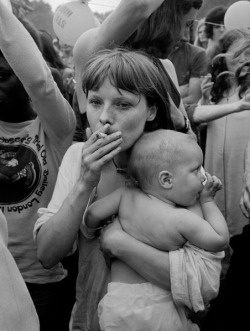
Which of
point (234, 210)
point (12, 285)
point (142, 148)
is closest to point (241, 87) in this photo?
point (234, 210)

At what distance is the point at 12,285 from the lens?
3.28 ft

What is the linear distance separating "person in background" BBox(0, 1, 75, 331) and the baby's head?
46 cm

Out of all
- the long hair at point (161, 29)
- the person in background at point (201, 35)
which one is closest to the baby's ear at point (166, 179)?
the long hair at point (161, 29)

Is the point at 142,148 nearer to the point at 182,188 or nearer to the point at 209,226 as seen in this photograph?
the point at 182,188

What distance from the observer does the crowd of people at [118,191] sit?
145 centimetres

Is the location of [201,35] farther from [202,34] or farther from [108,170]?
[108,170]

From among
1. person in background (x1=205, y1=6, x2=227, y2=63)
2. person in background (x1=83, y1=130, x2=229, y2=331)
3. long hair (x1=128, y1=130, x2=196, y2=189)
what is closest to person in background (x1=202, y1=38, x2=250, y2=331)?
person in background (x1=83, y1=130, x2=229, y2=331)

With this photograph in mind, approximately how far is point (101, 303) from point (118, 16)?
0.99m

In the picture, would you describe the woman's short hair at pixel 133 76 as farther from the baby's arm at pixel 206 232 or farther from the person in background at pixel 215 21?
the person in background at pixel 215 21

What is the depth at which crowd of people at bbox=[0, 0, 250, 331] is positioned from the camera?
145 centimetres

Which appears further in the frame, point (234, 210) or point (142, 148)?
point (234, 210)

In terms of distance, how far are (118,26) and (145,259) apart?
0.84 m

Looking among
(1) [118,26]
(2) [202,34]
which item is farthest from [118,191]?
(2) [202,34]

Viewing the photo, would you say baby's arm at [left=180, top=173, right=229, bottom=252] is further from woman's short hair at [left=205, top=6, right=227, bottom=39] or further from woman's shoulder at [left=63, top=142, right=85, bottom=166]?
woman's short hair at [left=205, top=6, right=227, bottom=39]
